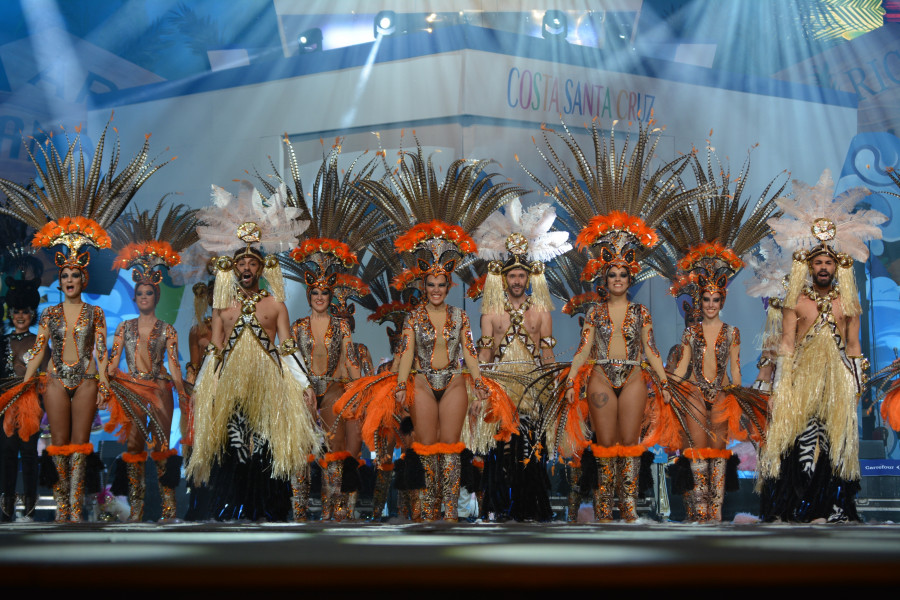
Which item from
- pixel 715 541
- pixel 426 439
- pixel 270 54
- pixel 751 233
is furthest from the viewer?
pixel 270 54

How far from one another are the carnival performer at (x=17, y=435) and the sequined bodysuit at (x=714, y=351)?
473 centimetres

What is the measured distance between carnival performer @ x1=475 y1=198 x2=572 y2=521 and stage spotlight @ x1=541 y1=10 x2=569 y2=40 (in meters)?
2.75

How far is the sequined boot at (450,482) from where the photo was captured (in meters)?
5.76

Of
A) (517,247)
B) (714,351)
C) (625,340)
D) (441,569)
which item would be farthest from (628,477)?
(441,569)

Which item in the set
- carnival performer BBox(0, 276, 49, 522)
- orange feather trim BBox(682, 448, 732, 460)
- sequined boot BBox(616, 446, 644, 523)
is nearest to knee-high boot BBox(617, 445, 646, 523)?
sequined boot BBox(616, 446, 644, 523)

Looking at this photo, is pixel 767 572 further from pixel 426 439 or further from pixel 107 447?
pixel 107 447

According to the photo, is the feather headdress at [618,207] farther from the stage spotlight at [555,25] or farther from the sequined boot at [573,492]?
the stage spotlight at [555,25]

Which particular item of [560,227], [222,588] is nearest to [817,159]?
[560,227]

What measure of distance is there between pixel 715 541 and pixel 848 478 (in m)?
4.50

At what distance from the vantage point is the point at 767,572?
1362 mm

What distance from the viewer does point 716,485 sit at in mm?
6566

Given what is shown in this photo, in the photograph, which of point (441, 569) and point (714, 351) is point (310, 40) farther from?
point (441, 569)

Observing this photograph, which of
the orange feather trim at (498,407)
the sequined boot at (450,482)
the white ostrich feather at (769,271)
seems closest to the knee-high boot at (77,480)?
the sequined boot at (450,482)

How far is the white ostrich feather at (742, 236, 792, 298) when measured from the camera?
767 cm
